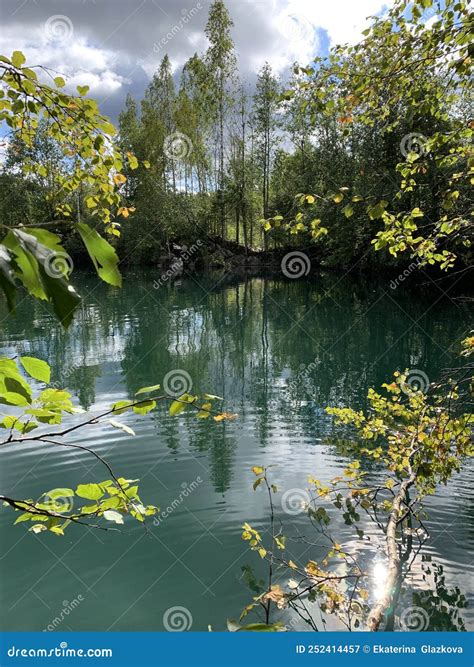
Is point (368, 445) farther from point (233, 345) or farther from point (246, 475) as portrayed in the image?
point (233, 345)

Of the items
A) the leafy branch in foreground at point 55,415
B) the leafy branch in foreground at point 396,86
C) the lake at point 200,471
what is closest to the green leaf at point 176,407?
the leafy branch in foreground at point 55,415

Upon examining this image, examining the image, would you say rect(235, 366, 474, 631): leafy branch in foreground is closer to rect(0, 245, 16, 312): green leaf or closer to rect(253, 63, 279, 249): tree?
rect(0, 245, 16, 312): green leaf

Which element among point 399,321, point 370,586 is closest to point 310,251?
point 399,321

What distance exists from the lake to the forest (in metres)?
0.04

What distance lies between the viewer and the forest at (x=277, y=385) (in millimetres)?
1987

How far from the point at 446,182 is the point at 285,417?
5.88 meters

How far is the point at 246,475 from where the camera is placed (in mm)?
6223

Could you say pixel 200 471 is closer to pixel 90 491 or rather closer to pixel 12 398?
pixel 90 491

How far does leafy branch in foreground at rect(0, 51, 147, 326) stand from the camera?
2.53 feet

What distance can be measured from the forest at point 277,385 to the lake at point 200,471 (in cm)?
4

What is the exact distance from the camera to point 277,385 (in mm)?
10781

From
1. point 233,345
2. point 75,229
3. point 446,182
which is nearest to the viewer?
point 75,229

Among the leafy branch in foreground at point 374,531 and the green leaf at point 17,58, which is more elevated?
the green leaf at point 17,58

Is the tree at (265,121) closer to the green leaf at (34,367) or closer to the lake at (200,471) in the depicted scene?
the lake at (200,471)
